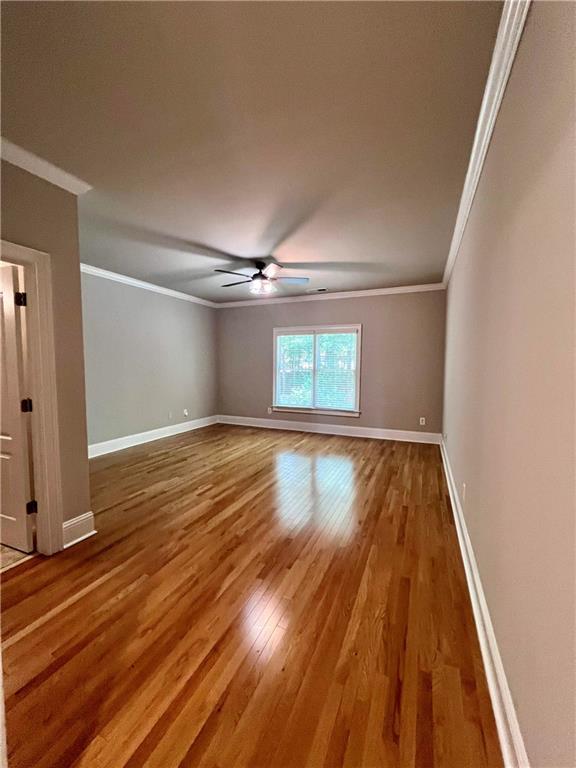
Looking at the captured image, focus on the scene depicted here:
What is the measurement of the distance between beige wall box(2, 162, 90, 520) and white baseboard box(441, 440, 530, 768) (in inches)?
107

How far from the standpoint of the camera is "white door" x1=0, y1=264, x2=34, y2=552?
6.97 ft

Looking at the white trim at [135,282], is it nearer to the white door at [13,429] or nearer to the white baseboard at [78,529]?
the white door at [13,429]

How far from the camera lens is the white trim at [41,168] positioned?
192cm

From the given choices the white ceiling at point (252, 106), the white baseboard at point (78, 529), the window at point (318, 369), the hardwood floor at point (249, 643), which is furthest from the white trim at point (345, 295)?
the white baseboard at point (78, 529)

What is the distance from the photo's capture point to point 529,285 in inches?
42.2

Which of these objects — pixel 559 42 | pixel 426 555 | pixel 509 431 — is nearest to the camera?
pixel 559 42

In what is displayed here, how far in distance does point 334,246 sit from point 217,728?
12.6 feet

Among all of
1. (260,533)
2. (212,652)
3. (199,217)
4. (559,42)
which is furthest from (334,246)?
(212,652)

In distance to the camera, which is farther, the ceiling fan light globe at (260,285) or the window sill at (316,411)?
the window sill at (316,411)

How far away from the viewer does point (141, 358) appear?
530cm

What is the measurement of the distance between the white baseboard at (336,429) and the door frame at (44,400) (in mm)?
4525

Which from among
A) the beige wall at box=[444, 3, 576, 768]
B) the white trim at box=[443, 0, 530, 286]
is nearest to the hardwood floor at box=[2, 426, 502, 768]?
the beige wall at box=[444, 3, 576, 768]

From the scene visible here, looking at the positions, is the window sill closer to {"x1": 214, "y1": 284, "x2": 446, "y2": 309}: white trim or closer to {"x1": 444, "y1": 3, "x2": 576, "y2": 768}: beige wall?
{"x1": 214, "y1": 284, "x2": 446, "y2": 309}: white trim

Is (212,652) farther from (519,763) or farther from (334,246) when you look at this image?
(334,246)
